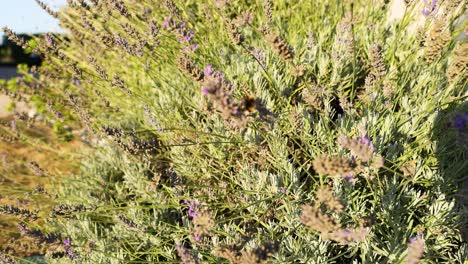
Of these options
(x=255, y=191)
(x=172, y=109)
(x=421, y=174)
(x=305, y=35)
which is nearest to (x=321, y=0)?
(x=305, y=35)

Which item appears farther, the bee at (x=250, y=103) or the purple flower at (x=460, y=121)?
the purple flower at (x=460, y=121)

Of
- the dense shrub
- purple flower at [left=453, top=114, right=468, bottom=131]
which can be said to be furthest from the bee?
purple flower at [left=453, top=114, right=468, bottom=131]

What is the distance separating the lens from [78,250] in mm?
2006

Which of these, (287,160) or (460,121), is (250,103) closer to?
(287,160)

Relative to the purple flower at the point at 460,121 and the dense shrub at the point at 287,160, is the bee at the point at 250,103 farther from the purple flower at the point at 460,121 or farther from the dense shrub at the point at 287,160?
the purple flower at the point at 460,121

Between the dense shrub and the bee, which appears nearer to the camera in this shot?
the bee

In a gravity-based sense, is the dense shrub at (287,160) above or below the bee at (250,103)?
below

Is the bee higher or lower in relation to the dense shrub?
higher

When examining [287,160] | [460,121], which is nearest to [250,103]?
[287,160]

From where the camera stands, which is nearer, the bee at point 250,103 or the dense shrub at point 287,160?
the bee at point 250,103

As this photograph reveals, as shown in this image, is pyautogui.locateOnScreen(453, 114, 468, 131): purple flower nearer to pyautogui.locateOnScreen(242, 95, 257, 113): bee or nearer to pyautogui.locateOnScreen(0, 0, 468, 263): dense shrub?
pyautogui.locateOnScreen(0, 0, 468, 263): dense shrub

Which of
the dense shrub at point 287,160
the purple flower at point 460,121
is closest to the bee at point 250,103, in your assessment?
the dense shrub at point 287,160

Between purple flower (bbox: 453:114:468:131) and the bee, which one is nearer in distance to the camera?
the bee

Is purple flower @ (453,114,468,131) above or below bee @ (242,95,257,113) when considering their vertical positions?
→ below
